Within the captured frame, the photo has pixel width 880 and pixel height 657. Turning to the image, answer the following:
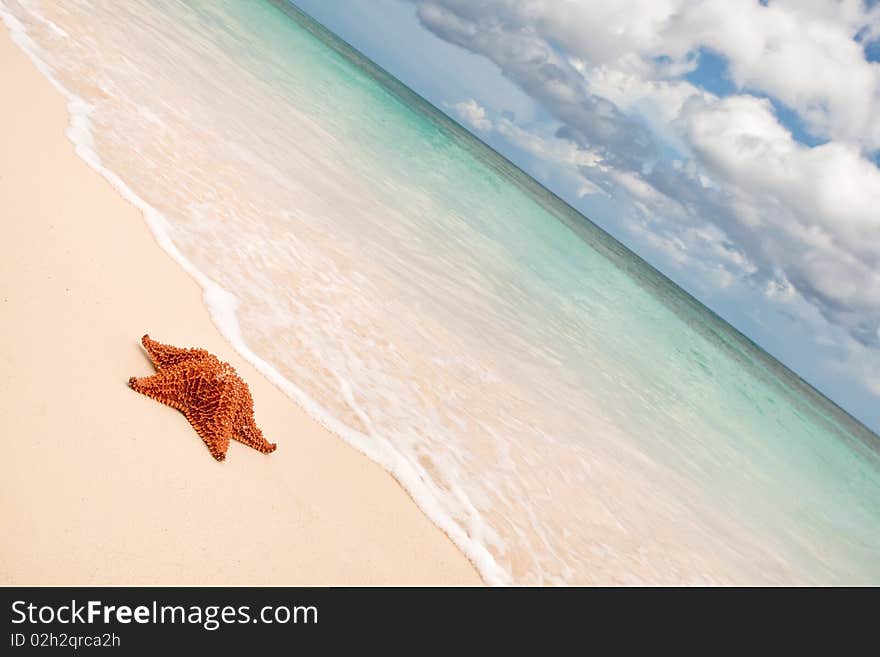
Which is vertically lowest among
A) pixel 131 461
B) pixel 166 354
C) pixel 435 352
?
pixel 131 461


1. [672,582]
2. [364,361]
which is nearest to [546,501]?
[672,582]

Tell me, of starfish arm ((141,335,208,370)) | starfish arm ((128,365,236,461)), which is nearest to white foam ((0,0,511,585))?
starfish arm ((141,335,208,370))

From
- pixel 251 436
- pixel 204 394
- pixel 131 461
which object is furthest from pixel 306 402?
pixel 131 461

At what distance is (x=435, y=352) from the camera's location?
828cm

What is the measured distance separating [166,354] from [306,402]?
1.37m

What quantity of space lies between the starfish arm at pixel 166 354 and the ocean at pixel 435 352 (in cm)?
116

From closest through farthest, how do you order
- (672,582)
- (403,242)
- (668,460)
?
(672,582), (668,460), (403,242)

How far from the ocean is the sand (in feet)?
1.37

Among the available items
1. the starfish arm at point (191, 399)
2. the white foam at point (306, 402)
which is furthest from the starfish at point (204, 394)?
the white foam at point (306, 402)

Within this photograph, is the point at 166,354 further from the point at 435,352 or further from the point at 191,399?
the point at 435,352

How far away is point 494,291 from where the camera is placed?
13.3 metres

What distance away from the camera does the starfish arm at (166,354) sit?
4441mm
